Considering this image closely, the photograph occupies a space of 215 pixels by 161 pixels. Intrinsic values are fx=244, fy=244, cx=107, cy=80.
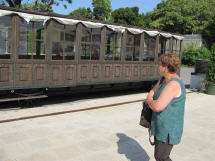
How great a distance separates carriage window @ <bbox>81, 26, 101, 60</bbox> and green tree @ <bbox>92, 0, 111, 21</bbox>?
4260 centimetres

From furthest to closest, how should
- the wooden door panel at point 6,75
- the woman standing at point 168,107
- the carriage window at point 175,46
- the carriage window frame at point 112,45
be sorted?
the carriage window at point 175,46
the carriage window frame at point 112,45
the wooden door panel at point 6,75
the woman standing at point 168,107

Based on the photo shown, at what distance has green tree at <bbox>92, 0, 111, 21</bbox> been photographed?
5063 cm

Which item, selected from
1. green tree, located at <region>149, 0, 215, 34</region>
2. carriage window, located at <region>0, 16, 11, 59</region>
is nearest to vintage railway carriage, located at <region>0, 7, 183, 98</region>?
carriage window, located at <region>0, 16, 11, 59</region>

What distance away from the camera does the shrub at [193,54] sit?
31.6 meters

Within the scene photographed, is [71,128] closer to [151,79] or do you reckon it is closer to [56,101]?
[56,101]

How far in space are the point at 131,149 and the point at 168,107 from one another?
2466 mm

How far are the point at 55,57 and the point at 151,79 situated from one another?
5.66 m

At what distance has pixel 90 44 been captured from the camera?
31.5 feet

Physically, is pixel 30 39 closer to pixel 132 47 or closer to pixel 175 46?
pixel 132 47

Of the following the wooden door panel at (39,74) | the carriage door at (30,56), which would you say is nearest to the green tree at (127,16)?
the carriage door at (30,56)

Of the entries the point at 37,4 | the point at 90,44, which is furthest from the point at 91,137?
the point at 37,4

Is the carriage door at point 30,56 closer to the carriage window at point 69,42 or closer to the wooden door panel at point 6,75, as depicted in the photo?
the wooden door panel at point 6,75

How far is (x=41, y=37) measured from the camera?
8484 millimetres

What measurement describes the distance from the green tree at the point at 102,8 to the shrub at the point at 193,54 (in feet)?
74.1
